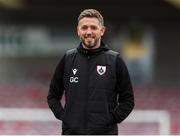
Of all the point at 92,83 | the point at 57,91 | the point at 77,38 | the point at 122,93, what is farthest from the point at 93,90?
the point at 77,38

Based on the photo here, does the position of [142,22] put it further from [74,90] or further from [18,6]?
[74,90]

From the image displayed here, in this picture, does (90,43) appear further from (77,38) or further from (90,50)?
(77,38)

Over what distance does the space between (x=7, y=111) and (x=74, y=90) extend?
7.53 ft

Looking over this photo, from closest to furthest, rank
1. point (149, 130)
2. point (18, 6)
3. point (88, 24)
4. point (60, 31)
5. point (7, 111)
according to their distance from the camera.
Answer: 1. point (88, 24)
2. point (7, 111)
3. point (149, 130)
4. point (18, 6)
5. point (60, 31)

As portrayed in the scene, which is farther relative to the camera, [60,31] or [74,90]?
[60,31]

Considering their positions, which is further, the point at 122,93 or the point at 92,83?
the point at 122,93

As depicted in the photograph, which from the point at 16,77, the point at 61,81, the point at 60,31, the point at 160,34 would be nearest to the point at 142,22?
the point at 160,34

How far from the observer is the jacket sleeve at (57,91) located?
4.33 m

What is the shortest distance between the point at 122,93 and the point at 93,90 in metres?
0.21

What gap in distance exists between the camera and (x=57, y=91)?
14.5 ft

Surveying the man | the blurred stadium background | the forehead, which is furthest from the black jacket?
the blurred stadium background

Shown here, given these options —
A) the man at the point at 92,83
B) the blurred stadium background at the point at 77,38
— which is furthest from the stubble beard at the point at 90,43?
the blurred stadium background at the point at 77,38

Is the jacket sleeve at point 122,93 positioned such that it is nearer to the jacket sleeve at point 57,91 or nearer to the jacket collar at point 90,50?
the jacket collar at point 90,50

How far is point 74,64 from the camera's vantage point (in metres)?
4.25
